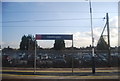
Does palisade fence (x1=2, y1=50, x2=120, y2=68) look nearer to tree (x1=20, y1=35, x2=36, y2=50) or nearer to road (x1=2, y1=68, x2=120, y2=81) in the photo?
tree (x1=20, y1=35, x2=36, y2=50)

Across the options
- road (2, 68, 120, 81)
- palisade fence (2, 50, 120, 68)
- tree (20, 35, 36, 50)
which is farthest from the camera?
tree (20, 35, 36, 50)

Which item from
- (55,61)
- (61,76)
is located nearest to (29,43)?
(55,61)

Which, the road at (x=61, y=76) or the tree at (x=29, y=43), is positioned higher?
the tree at (x=29, y=43)

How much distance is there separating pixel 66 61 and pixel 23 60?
4.98 metres

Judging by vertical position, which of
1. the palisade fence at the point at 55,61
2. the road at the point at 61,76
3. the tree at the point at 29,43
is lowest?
the road at the point at 61,76

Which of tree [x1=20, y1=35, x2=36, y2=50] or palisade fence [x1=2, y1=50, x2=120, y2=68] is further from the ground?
tree [x1=20, y1=35, x2=36, y2=50]

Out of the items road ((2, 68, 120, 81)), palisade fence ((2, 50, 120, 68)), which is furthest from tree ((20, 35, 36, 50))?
road ((2, 68, 120, 81))

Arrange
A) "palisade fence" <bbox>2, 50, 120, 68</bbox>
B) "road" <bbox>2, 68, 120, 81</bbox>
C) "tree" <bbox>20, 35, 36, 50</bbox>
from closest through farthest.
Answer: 1. "road" <bbox>2, 68, 120, 81</bbox>
2. "palisade fence" <bbox>2, 50, 120, 68</bbox>
3. "tree" <bbox>20, 35, 36, 50</bbox>

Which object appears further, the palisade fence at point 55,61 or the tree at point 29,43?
the tree at point 29,43

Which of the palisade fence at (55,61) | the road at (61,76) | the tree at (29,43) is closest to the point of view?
the road at (61,76)

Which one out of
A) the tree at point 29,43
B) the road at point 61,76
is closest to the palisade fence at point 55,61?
the tree at point 29,43

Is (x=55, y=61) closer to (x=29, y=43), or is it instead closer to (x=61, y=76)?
(x=61, y=76)

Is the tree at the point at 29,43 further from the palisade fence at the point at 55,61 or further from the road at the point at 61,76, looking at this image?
the road at the point at 61,76

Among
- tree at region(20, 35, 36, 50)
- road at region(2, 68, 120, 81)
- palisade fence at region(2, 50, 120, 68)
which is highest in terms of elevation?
tree at region(20, 35, 36, 50)
